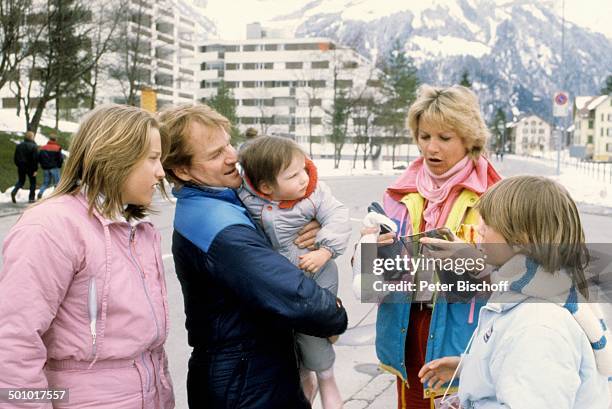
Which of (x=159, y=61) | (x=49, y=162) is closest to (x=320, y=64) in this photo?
(x=159, y=61)

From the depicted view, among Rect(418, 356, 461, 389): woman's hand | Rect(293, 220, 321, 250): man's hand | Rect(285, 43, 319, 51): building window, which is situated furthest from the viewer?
Rect(285, 43, 319, 51): building window

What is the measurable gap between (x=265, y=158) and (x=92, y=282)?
740mm

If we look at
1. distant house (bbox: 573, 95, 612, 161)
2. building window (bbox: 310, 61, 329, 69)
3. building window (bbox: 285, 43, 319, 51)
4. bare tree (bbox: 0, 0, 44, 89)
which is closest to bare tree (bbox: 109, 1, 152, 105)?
bare tree (bbox: 0, 0, 44, 89)

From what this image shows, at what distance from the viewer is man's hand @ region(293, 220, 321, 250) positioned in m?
2.43

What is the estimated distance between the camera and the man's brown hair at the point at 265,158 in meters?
2.31

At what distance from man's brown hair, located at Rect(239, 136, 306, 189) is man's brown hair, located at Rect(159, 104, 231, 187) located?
0.19m

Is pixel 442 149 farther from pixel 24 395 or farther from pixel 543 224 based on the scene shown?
pixel 24 395

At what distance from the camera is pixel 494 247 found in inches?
73.5

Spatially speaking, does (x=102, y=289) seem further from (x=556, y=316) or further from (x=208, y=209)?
(x=556, y=316)

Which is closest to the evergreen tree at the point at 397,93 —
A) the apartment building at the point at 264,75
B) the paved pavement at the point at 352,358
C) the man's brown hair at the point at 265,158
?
the apartment building at the point at 264,75

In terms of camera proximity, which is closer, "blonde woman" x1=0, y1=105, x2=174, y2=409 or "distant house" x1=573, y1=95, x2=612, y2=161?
"blonde woman" x1=0, y1=105, x2=174, y2=409

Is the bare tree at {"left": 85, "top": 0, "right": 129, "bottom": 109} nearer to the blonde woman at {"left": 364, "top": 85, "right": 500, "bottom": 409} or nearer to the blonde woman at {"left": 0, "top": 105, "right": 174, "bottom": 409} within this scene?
the blonde woman at {"left": 364, "top": 85, "right": 500, "bottom": 409}

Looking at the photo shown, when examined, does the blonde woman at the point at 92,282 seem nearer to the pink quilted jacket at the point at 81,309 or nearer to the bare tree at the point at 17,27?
the pink quilted jacket at the point at 81,309

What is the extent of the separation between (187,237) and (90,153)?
37 cm
